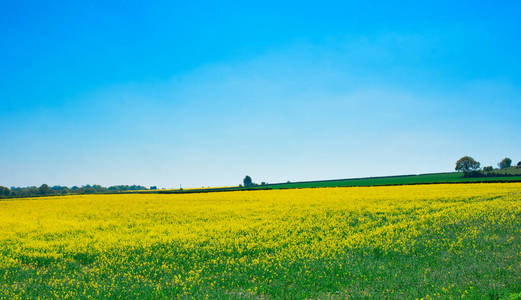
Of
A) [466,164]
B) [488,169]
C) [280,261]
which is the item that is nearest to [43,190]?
[280,261]

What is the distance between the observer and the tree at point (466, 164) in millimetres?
93581

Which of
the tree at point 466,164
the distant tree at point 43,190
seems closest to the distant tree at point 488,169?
the tree at point 466,164

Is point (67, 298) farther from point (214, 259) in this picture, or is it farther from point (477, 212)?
point (477, 212)

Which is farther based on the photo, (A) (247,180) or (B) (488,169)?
(A) (247,180)

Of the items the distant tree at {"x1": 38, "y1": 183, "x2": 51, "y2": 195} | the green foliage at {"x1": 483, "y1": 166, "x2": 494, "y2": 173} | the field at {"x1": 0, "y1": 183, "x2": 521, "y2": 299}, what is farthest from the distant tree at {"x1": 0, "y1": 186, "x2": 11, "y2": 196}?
the green foliage at {"x1": 483, "y1": 166, "x2": 494, "y2": 173}

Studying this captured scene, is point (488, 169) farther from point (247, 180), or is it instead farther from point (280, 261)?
point (280, 261)

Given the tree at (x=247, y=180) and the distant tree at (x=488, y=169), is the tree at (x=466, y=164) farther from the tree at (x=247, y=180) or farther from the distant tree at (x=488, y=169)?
the tree at (x=247, y=180)

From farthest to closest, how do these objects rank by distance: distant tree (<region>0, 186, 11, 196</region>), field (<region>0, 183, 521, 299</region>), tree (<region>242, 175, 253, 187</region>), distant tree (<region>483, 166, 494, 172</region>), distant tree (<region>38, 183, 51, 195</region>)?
tree (<region>242, 175, 253, 187</region>), distant tree (<region>38, 183, 51, 195</region>), distant tree (<region>0, 186, 11, 196</region>), distant tree (<region>483, 166, 494, 172</region>), field (<region>0, 183, 521, 299</region>)

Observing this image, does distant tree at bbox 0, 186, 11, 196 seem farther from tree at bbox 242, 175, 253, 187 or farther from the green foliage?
the green foliage

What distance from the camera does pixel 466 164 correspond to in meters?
94.8

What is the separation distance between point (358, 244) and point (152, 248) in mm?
8686

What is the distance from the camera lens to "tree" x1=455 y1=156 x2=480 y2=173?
93.6m

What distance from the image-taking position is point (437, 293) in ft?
22.7

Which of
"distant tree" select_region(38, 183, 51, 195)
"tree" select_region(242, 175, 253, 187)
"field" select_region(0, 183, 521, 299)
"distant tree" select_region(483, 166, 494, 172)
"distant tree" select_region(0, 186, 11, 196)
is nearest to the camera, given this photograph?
"field" select_region(0, 183, 521, 299)
